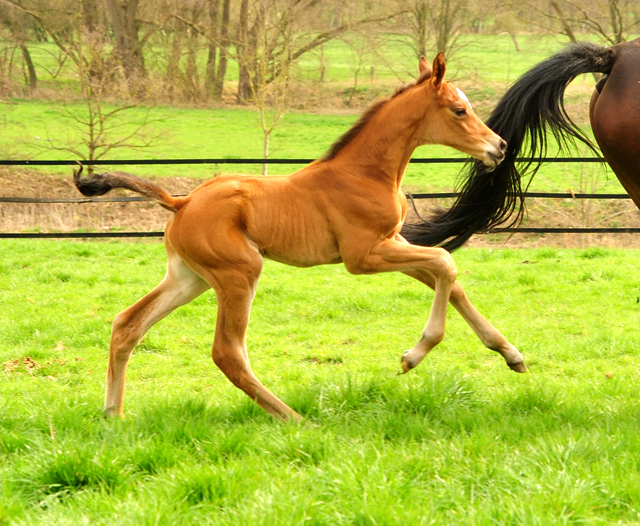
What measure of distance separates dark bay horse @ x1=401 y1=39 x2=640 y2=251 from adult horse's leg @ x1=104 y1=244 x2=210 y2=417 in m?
1.80

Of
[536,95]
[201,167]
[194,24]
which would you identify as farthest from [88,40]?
[536,95]

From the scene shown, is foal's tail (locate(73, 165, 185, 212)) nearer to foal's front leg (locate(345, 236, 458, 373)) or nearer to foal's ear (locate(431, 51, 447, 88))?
foal's front leg (locate(345, 236, 458, 373))

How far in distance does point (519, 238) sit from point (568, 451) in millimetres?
10351

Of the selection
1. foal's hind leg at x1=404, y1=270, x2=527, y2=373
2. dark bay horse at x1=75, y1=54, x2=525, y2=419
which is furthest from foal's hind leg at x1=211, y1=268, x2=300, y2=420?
foal's hind leg at x1=404, y1=270, x2=527, y2=373

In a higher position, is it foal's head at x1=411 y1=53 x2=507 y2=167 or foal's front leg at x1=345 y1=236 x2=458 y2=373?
foal's head at x1=411 y1=53 x2=507 y2=167

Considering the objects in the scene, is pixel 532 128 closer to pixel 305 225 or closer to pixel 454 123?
pixel 454 123

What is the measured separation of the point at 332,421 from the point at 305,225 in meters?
1.04

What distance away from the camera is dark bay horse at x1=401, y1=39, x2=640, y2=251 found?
482 cm

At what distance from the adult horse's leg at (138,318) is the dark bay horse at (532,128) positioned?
180 centimetres

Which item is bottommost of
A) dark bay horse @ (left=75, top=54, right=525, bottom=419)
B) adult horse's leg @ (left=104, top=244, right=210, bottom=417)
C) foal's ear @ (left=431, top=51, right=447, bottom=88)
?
adult horse's leg @ (left=104, top=244, right=210, bottom=417)

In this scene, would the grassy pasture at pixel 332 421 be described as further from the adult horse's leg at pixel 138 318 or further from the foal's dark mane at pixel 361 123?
the foal's dark mane at pixel 361 123

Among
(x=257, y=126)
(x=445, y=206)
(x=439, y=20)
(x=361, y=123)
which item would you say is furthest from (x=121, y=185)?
(x=439, y=20)

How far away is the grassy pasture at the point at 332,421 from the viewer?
2.80 meters

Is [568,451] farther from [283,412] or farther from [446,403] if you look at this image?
[283,412]
